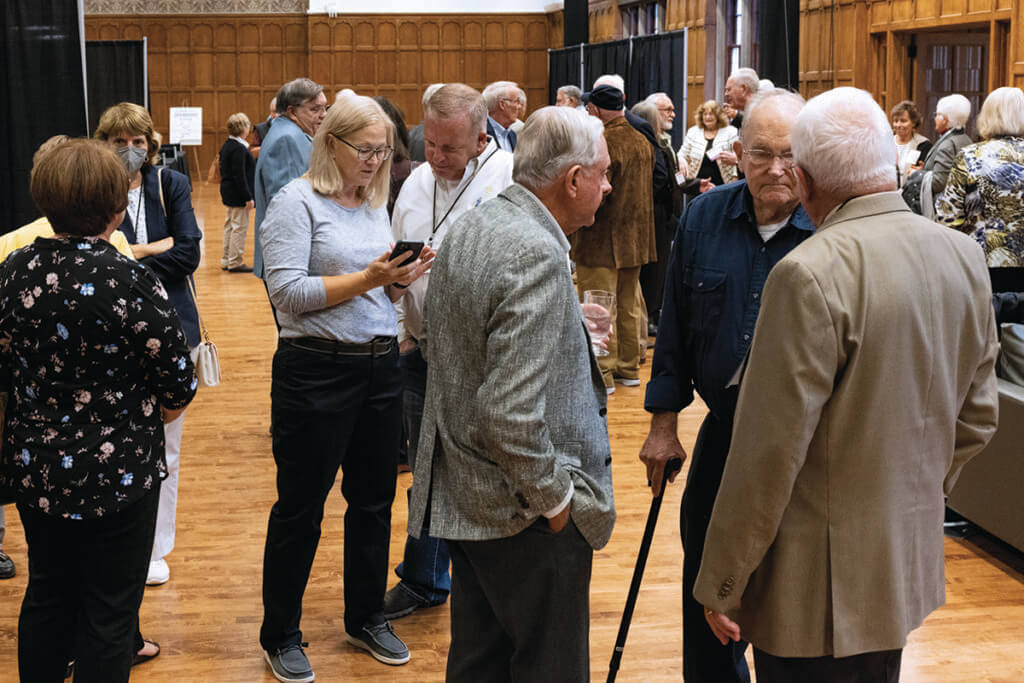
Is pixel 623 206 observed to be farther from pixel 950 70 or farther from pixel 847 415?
pixel 950 70

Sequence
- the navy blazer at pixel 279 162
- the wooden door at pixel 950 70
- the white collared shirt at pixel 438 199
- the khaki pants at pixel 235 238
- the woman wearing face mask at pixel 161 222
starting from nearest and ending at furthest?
the white collared shirt at pixel 438 199 < the woman wearing face mask at pixel 161 222 < the navy blazer at pixel 279 162 < the wooden door at pixel 950 70 < the khaki pants at pixel 235 238

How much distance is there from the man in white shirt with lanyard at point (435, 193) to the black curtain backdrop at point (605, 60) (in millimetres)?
11346

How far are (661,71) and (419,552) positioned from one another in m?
10.7

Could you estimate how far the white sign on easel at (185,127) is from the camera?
19.3 metres

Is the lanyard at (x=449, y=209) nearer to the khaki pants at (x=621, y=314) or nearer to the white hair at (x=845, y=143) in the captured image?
the white hair at (x=845, y=143)

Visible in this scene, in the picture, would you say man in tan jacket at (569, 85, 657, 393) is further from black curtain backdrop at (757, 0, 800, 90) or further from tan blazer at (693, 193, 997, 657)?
black curtain backdrop at (757, 0, 800, 90)

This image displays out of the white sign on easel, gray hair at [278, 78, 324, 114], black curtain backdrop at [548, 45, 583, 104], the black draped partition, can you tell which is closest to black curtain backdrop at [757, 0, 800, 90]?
the black draped partition

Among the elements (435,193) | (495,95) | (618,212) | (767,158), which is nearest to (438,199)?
(435,193)

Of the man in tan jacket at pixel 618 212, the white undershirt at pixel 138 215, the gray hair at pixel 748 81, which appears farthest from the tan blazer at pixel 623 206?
the white undershirt at pixel 138 215

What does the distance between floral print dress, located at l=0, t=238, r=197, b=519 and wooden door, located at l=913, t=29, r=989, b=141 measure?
9.23 meters

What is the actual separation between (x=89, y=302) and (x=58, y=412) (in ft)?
0.86

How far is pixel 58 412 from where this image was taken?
2461 mm

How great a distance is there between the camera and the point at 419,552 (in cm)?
380

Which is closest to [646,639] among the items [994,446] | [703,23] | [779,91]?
[994,446]
